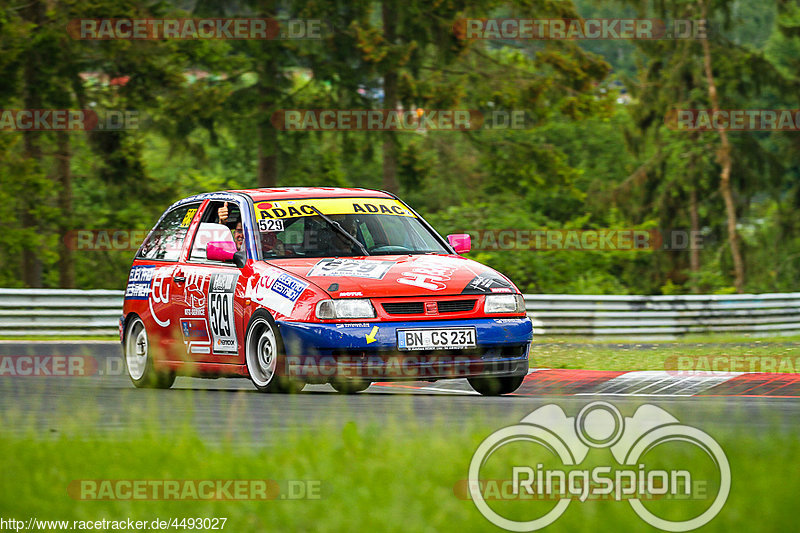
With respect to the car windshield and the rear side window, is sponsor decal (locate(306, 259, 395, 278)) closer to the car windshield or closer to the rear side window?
the car windshield

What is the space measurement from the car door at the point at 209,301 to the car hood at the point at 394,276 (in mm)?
543

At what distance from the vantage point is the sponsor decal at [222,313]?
1072cm

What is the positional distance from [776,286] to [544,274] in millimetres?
12654

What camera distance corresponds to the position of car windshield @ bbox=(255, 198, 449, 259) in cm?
1095

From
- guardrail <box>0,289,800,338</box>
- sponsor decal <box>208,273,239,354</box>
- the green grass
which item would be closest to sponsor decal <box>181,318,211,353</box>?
sponsor decal <box>208,273,239,354</box>

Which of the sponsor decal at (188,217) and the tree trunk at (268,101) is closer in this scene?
the sponsor decal at (188,217)

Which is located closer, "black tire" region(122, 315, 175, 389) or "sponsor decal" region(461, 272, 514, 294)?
"sponsor decal" region(461, 272, 514, 294)

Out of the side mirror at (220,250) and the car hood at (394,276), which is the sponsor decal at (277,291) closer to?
the car hood at (394,276)

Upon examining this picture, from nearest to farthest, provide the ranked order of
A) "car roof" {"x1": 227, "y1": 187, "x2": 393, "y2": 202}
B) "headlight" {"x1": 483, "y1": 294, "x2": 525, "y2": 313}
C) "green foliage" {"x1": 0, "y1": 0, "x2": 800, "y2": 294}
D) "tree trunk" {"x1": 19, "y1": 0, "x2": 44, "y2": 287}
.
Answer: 1. "headlight" {"x1": 483, "y1": 294, "x2": 525, "y2": 313}
2. "car roof" {"x1": 227, "y1": 187, "x2": 393, "y2": 202}
3. "green foliage" {"x1": 0, "y1": 0, "x2": 800, "y2": 294}
4. "tree trunk" {"x1": 19, "y1": 0, "x2": 44, "y2": 287}

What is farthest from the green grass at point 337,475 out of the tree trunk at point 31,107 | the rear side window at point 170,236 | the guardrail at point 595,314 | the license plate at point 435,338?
the tree trunk at point 31,107

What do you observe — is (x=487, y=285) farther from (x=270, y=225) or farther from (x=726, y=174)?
(x=726, y=174)

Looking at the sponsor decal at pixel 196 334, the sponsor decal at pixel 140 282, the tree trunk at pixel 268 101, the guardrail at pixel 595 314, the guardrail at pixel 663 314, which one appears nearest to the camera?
the sponsor decal at pixel 196 334

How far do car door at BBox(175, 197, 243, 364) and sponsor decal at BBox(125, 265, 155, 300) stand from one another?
576 millimetres

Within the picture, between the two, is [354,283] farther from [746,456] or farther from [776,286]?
[776,286]
